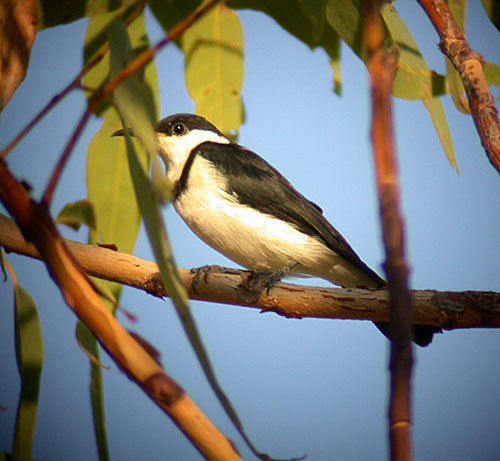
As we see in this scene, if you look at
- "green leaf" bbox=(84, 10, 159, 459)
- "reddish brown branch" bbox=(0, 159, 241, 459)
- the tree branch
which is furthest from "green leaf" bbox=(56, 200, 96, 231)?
"reddish brown branch" bbox=(0, 159, 241, 459)

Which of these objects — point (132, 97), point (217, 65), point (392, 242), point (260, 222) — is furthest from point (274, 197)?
point (392, 242)

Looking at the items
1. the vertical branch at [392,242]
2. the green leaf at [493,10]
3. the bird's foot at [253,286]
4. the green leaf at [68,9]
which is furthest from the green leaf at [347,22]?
the vertical branch at [392,242]

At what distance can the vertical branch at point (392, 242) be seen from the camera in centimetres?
36

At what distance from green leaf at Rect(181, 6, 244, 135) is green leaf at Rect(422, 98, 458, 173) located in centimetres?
50

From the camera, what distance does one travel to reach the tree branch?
0.90m

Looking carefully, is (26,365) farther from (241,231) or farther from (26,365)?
(241,231)

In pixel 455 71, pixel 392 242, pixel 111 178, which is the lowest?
pixel 392 242

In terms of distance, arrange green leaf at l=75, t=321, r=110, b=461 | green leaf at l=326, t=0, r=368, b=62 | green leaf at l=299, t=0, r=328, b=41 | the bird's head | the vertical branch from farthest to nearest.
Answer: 1. the bird's head
2. green leaf at l=326, t=0, r=368, b=62
3. green leaf at l=299, t=0, r=328, b=41
4. green leaf at l=75, t=321, r=110, b=461
5. the vertical branch

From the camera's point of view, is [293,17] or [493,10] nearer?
[493,10]

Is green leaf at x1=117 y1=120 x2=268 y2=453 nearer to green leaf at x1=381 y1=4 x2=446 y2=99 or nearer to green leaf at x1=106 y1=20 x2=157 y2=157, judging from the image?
green leaf at x1=106 y1=20 x2=157 y2=157

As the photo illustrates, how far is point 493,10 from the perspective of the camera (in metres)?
1.35

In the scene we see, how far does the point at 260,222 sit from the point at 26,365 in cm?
68

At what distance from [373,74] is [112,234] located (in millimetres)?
1127

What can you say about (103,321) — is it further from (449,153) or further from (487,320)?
(449,153)
